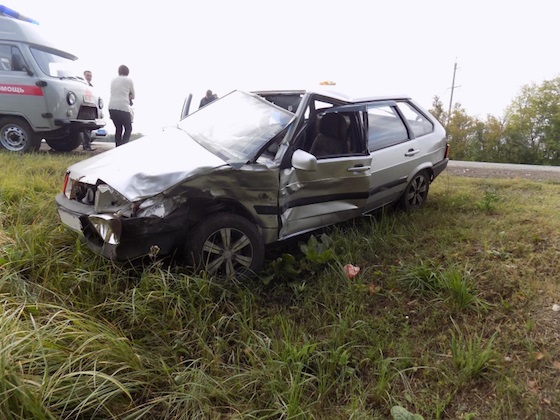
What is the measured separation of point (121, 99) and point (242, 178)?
535 cm

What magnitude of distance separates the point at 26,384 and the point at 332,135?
3.03 meters

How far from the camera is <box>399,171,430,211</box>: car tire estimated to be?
458cm

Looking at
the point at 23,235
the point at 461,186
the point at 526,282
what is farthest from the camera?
the point at 461,186

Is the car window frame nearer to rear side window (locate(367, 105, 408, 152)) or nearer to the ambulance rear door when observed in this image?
rear side window (locate(367, 105, 408, 152))

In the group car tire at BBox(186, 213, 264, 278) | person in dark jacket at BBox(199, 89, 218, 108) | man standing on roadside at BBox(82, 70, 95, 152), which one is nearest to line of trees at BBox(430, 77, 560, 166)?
man standing on roadside at BBox(82, 70, 95, 152)

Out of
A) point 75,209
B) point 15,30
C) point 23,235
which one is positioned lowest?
point 23,235

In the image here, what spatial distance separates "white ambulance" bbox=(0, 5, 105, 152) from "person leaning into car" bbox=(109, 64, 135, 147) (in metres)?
0.91

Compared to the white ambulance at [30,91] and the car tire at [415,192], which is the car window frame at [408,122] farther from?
the white ambulance at [30,91]

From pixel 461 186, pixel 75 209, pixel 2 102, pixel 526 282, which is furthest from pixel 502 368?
pixel 2 102

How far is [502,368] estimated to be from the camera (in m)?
2.31

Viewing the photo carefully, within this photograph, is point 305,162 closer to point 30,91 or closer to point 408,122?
point 408,122

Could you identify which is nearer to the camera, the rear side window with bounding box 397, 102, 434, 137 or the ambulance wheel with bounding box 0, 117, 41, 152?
the rear side window with bounding box 397, 102, 434, 137

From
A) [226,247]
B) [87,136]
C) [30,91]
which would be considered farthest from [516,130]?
[226,247]

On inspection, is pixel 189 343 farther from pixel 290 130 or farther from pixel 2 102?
pixel 2 102
